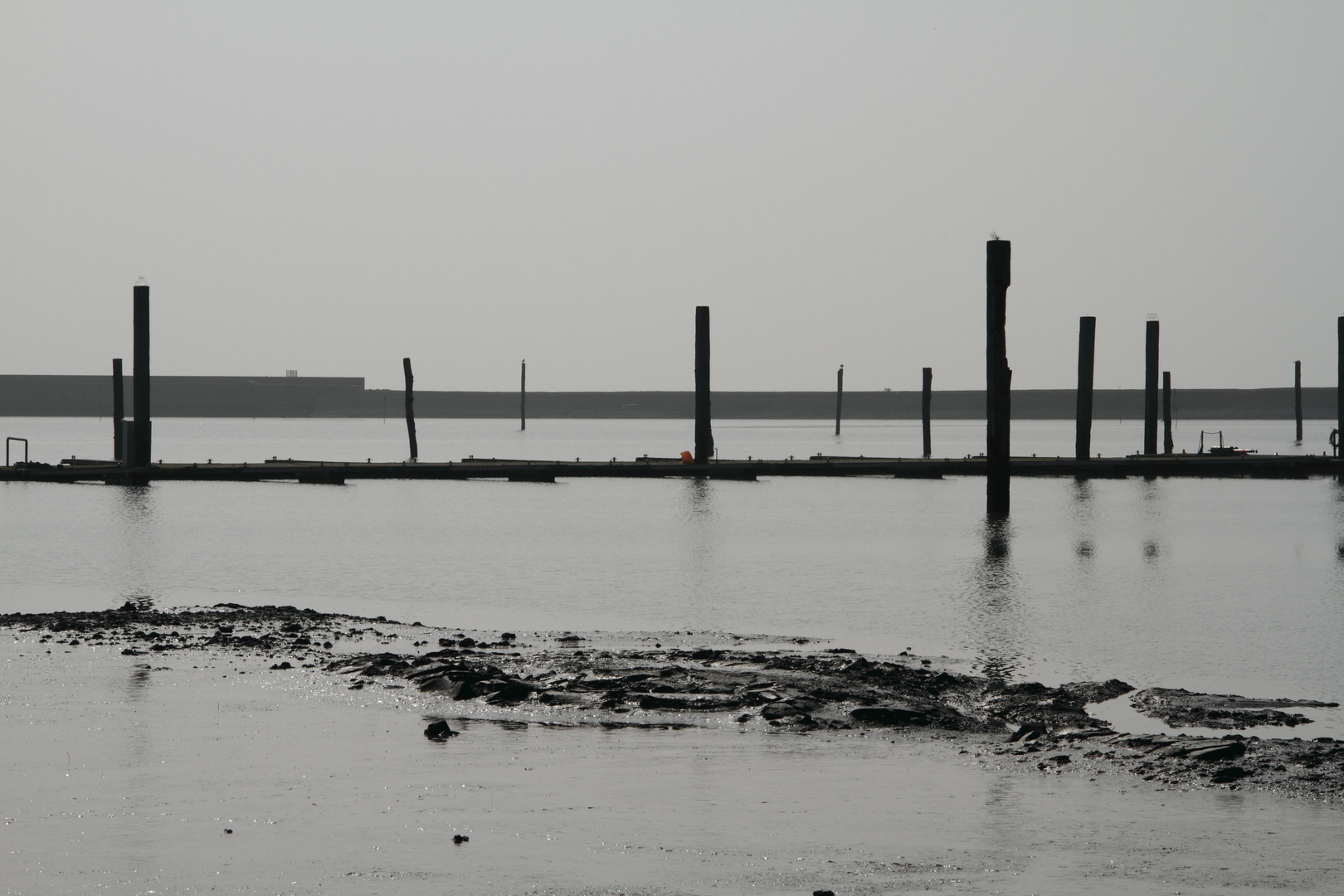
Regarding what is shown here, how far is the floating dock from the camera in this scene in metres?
44.4

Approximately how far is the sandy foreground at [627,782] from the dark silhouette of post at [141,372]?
1250 inches

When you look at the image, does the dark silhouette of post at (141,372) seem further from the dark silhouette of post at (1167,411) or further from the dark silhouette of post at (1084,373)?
the dark silhouette of post at (1167,411)

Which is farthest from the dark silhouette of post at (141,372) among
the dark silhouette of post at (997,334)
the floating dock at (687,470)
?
the dark silhouette of post at (997,334)

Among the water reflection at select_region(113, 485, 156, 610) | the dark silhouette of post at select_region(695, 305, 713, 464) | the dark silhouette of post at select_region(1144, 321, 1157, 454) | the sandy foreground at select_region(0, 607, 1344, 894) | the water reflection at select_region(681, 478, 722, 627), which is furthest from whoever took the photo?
the dark silhouette of post at select_region(1144, 321, 1157, 454)

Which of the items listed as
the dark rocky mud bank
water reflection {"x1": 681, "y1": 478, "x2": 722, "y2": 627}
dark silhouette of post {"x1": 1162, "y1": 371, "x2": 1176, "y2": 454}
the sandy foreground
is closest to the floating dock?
water reflection {"x1": 681, "y1": 478, "x2": 722, "y2": 627}

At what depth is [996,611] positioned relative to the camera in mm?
19344

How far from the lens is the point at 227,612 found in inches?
709

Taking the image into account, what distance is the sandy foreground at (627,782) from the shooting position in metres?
7.32

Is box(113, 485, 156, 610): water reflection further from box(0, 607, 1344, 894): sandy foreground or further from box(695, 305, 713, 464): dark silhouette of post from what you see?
box(695, 305, 713, 464): dark silhouette of post

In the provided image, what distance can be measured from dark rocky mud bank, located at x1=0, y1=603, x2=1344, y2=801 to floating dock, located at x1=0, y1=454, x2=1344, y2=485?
29048 millimetres

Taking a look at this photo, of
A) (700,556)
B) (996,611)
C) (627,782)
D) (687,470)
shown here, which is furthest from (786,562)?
(687,470)

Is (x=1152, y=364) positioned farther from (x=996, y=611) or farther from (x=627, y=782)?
(x=627, y=782)

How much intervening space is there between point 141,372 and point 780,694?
36.8m

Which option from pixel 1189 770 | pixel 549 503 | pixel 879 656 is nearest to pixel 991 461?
pixel 549 503
